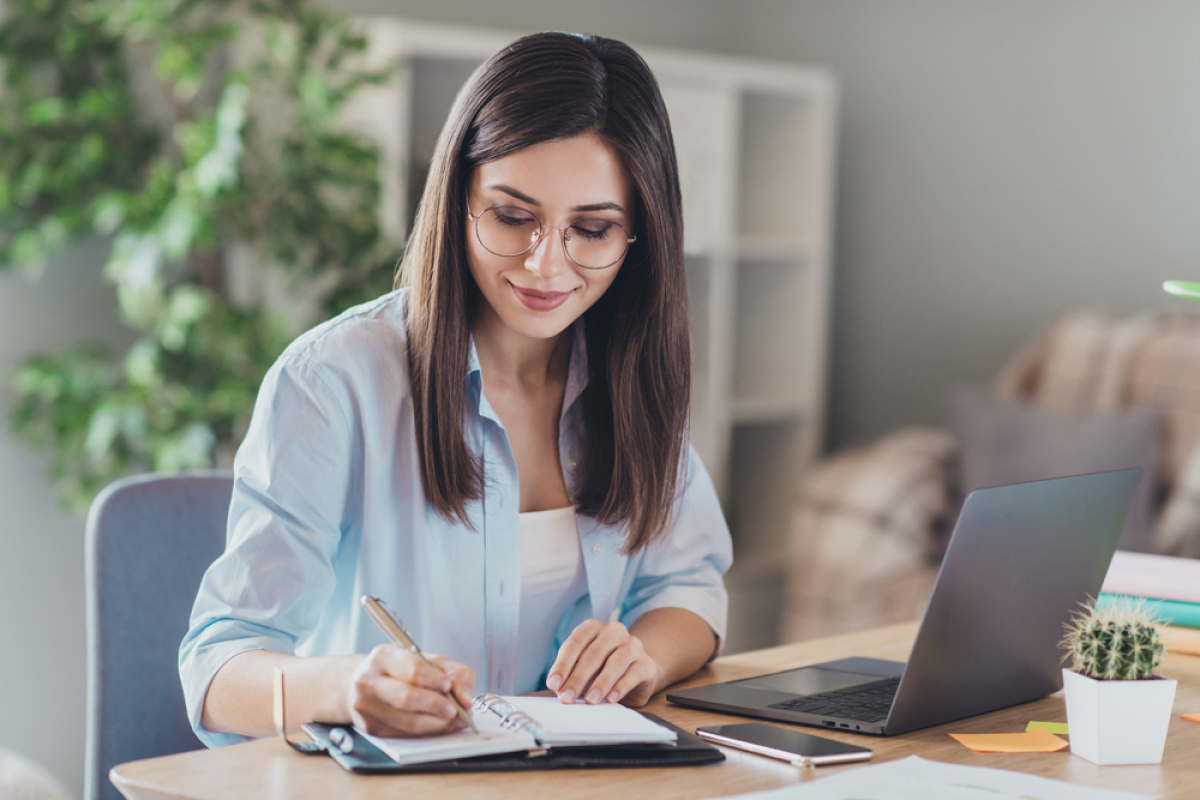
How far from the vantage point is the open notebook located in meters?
0.87

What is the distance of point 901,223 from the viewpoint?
348 centimetres

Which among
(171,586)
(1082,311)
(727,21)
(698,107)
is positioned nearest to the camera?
(171,586)

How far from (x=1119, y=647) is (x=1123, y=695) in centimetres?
4

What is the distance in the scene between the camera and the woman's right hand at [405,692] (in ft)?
2.86

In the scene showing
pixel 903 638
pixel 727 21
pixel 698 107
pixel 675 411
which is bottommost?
pixel 903 638

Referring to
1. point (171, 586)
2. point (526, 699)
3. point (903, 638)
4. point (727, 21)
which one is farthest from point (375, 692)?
point (727, 21)

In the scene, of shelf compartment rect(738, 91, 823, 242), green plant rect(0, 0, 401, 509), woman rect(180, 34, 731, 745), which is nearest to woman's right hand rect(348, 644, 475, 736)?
woman rect(180, 34, 731, 745)

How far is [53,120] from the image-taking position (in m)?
2.21

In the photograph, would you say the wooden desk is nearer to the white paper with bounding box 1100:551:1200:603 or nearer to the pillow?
the white paper with bounding box 1100:551:1200:603

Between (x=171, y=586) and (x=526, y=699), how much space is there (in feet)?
1.67

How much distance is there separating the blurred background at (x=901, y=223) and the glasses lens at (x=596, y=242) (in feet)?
3.69

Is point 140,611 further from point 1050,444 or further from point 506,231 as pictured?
point 1050,444

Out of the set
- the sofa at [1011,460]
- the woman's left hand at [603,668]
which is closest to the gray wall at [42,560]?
the sofa at [1011,460]

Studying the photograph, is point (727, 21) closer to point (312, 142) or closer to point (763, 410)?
point (763, 410)
